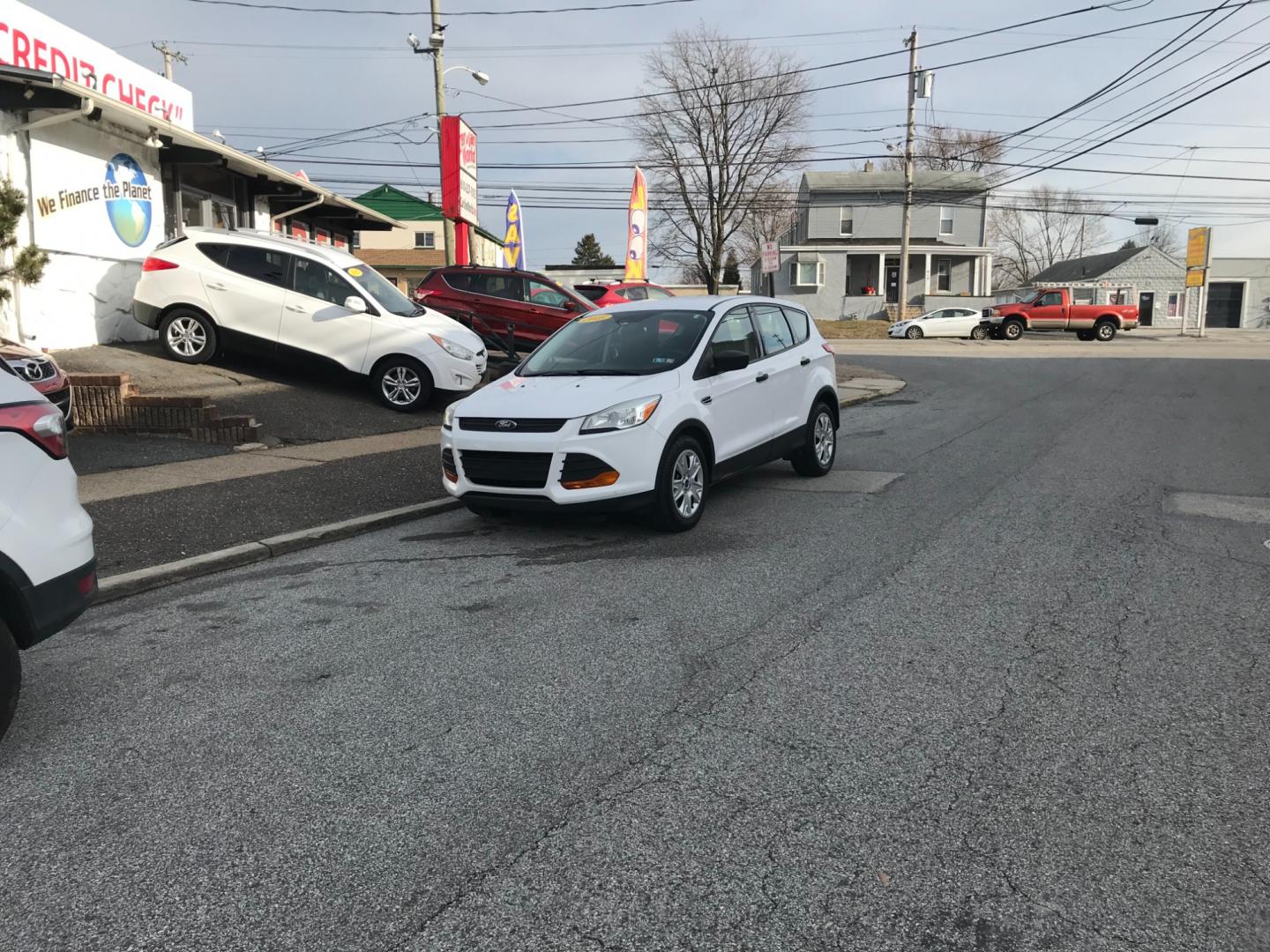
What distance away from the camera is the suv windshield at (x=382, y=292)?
13266mm

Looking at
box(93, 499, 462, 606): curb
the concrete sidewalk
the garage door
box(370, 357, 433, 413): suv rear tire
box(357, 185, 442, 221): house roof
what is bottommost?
box(93, 499, 462, 606): curb

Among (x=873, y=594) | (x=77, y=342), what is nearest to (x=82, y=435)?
(x=77, y=342)

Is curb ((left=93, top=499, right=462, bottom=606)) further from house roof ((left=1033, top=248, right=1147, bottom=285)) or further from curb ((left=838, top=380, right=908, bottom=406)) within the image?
house roof ((left=1033, top=248, right=1147, bottom=285))

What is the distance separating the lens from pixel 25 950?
2512mm

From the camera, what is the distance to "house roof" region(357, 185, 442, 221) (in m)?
57.4

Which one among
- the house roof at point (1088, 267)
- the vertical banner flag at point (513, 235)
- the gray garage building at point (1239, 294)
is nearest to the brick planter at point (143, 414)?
the vertical banner flag at point (513, 235)

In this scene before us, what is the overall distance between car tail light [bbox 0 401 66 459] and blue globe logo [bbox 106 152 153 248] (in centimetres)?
1248

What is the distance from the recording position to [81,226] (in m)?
13.7

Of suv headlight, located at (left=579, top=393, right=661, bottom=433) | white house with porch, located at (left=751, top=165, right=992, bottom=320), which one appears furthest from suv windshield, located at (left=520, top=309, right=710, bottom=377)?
white house with porch, located at (left=751, top=165, right=992, bottom=320)

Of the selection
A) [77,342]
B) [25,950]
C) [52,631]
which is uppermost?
[77,342]

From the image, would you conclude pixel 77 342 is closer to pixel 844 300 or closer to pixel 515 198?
pixel 515 198

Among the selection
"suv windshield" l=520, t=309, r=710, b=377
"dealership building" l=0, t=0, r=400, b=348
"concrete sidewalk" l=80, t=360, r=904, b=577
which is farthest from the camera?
"dealership building" l=0, t=0, r=400, b=348

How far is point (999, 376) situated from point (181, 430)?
1685cm

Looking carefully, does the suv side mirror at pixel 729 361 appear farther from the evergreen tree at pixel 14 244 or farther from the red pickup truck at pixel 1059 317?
the red pickup truck at pixel 1059 317
